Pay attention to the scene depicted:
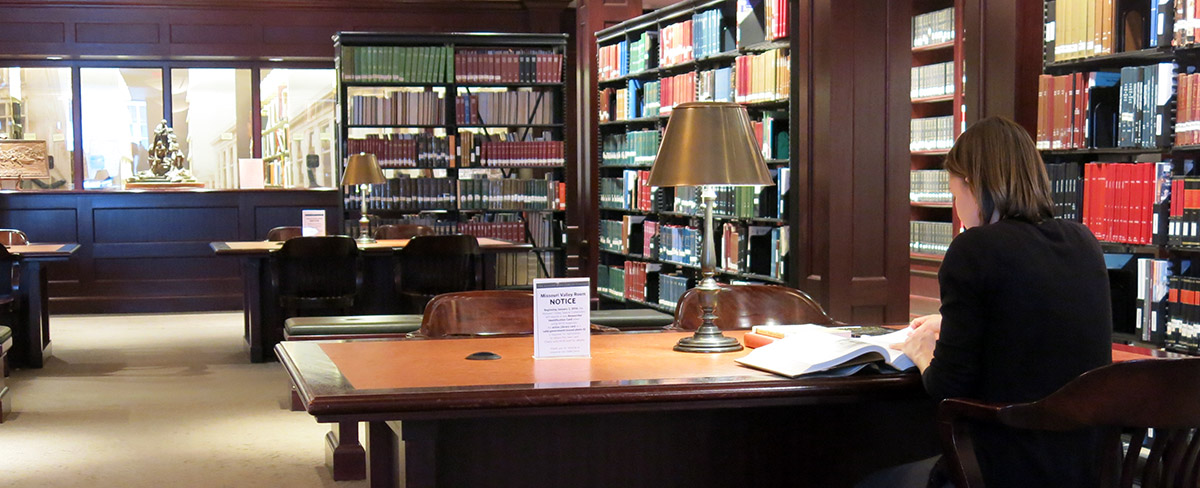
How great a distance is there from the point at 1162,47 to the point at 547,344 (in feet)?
8.98

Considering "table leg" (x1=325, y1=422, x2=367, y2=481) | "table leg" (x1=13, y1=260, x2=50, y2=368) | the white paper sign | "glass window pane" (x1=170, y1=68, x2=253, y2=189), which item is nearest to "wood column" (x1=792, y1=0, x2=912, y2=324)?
"table leg" (x1=325, y1=422, x2=367, y2=481)

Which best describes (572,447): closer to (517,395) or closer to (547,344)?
(547,344)

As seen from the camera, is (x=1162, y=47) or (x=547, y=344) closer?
(x=547, y=344)

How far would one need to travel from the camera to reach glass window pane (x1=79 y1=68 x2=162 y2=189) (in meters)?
10.4

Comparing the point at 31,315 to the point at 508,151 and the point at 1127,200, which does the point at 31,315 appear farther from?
the point at 1127,200

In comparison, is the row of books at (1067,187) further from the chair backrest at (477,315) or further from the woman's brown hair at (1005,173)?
the woman's brown hair at (1005,173)

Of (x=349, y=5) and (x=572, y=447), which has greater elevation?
(x=349, y=5)

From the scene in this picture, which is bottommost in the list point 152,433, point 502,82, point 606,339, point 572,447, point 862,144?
point 152,433

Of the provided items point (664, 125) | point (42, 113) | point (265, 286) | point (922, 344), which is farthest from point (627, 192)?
point (42, 113)

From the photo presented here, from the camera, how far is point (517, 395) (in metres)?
2.15

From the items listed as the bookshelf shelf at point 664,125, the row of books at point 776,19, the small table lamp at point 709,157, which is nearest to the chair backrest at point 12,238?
the bookshelf shelf at point 664,125

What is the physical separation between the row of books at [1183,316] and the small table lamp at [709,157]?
2217mm

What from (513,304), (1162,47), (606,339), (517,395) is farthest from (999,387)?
(1162,47)

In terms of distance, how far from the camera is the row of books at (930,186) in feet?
24.9
